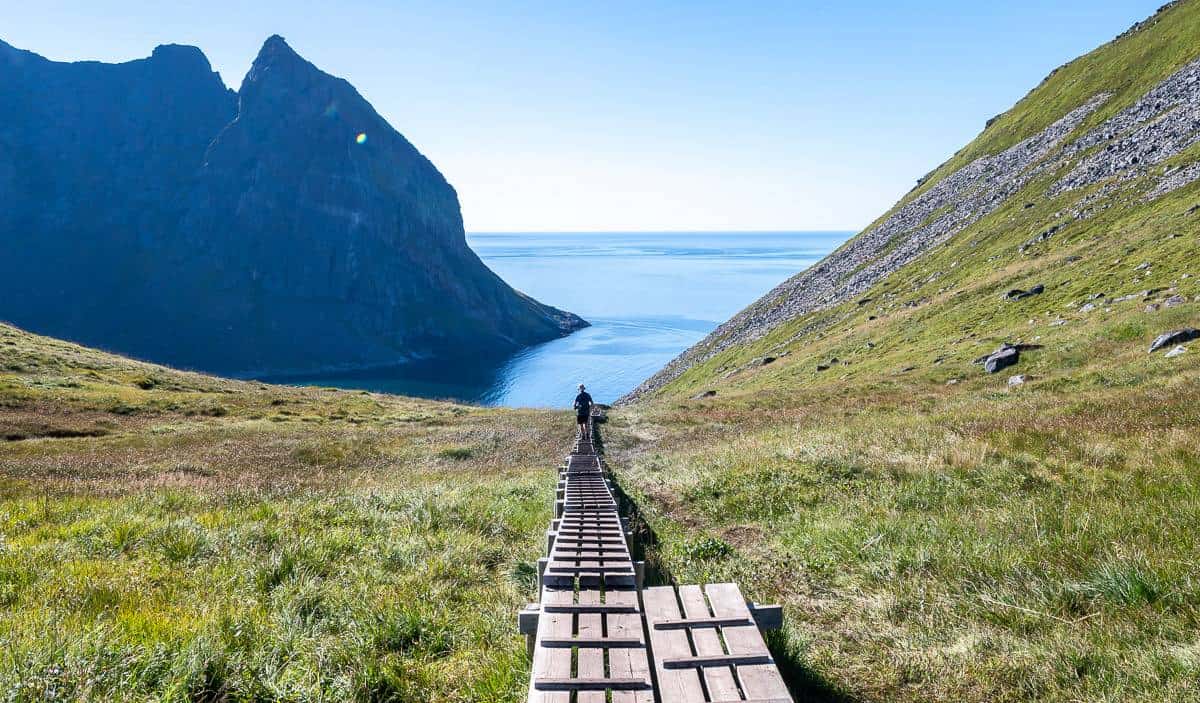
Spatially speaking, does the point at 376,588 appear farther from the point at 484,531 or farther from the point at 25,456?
the point at 25,456

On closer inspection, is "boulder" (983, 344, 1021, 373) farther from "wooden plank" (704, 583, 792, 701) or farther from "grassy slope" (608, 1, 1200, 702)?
"wooden plank" (704, 583, 792, 701)

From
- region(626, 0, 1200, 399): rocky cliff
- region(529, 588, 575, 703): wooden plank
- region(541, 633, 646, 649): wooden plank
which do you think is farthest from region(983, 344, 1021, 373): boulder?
region(541, 633, 646, 649): wooden plank

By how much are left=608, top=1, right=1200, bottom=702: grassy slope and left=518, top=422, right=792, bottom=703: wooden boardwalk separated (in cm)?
107

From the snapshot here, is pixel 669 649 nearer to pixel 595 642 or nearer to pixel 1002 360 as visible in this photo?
pixel 595 642

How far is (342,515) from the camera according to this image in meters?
10.6

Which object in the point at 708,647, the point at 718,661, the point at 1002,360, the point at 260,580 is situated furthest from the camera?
the point at 1002,360

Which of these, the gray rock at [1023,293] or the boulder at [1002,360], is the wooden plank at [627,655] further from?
the gray rock at [1023,293]

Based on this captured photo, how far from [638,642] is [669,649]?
0.76ft

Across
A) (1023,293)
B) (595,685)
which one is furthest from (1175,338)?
(595,685)

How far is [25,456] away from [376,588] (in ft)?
77.7

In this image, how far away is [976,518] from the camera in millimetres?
8102

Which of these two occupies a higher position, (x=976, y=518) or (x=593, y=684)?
(x=593, y=684)

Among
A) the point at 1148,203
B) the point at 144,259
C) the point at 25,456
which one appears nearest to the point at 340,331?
the point at 144,259

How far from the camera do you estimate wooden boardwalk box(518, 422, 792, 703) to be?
148 inches
